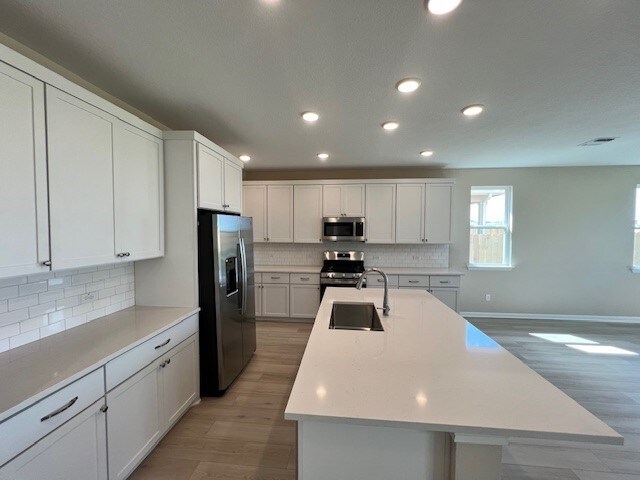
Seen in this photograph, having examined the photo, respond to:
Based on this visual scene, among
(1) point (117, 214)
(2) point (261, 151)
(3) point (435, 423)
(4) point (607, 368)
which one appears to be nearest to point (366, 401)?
(3) point (435, 423)

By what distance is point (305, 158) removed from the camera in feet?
12.8

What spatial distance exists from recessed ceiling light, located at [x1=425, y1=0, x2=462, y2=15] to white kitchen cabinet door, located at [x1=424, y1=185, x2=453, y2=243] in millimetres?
3261

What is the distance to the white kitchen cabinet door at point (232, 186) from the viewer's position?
2.78m

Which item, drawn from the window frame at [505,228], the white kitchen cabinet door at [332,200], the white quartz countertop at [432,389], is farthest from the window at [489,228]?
the white quartz countertop at [432,389]

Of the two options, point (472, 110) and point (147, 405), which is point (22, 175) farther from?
point (472, 110)

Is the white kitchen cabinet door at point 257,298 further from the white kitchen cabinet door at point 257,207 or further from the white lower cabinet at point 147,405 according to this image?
the white lower cabinet at point 147,405

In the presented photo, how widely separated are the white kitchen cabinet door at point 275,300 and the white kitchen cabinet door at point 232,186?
159cm

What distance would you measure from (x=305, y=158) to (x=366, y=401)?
136 inches

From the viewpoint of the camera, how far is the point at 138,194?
6.50 ft

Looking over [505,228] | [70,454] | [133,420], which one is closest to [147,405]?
[133,420]

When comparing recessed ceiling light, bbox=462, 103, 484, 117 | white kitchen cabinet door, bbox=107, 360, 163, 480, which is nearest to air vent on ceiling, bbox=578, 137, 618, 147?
recessed ceiling light, bbox=462, 103, 484, 117

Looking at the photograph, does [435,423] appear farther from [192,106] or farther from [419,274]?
[419,274]

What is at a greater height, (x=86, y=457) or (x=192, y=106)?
(x=192, y=106)

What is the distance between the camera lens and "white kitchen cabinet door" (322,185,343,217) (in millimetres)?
4391
